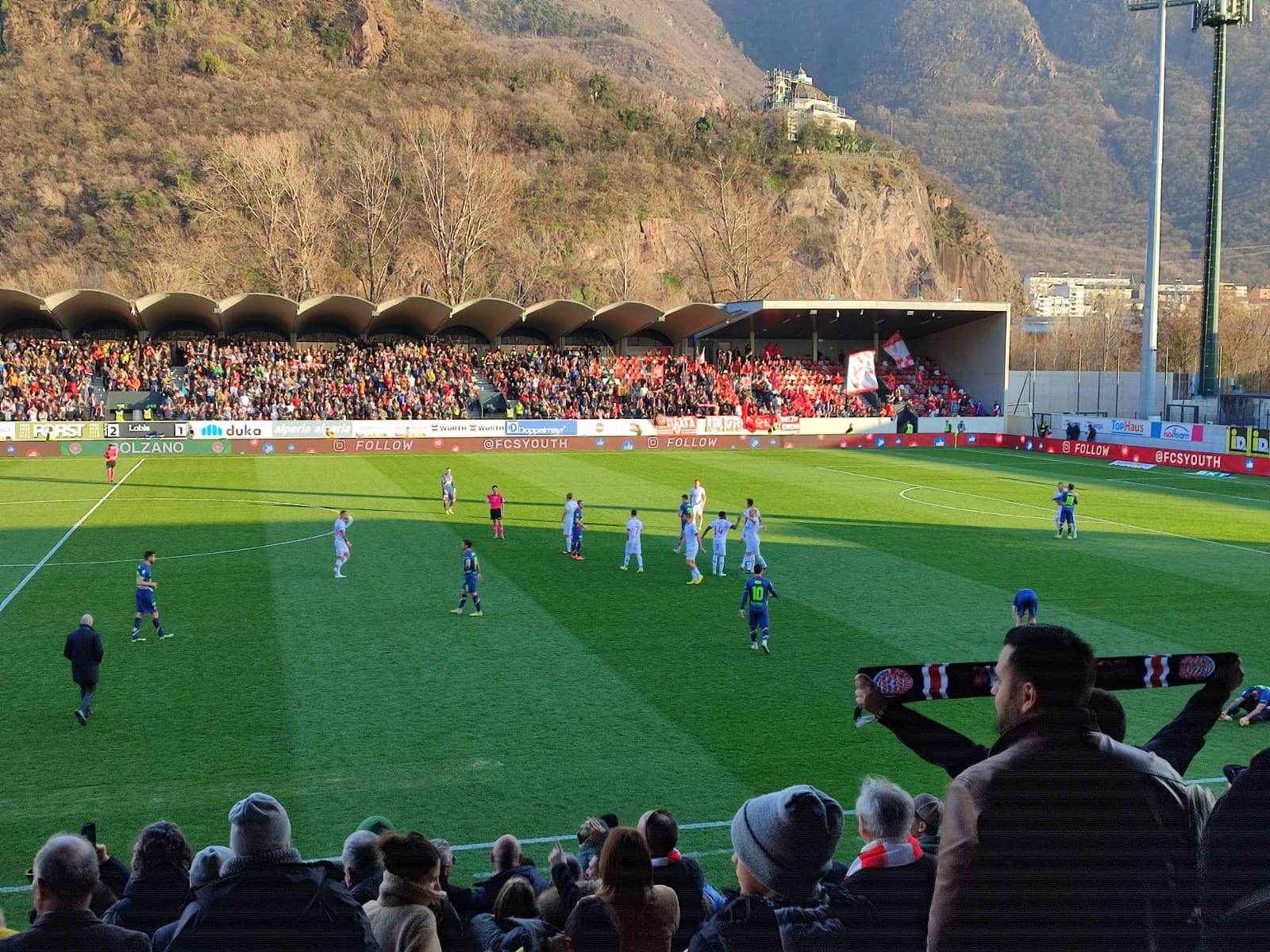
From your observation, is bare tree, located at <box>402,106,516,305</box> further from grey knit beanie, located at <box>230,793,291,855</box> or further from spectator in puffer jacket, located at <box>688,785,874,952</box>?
spectator in puffer jacket, located at <box>688,785,874,952</box>

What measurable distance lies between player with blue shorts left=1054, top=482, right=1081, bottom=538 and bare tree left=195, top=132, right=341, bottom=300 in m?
60.4

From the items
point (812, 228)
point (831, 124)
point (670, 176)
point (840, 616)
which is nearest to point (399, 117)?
point (670, 176)

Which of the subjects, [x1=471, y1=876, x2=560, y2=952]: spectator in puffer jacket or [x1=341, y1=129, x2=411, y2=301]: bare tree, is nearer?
[x1=471, y1=876, x2=560, y2=952]: spectator in puffer jacket

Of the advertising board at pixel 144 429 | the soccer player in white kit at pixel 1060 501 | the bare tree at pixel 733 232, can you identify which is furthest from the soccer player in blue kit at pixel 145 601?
the bare tree at pixel 733 232

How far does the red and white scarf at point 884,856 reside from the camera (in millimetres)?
4375

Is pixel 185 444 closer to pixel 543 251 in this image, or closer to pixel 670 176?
pixel 543 251

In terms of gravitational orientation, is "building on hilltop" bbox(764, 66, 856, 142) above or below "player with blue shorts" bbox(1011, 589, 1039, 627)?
above

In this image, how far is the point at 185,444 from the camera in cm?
4862

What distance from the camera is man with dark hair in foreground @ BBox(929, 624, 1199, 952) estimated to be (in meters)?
2.88

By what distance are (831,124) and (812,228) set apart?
891 inches

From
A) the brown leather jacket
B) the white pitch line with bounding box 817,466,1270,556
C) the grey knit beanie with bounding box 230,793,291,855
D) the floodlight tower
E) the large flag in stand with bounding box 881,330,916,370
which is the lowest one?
the white pitch line with bounding box 817,466,1270,556

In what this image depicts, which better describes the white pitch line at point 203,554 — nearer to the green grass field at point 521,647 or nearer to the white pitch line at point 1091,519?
the green grass field at point 521,647

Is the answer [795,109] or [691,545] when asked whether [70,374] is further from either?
[795,109]

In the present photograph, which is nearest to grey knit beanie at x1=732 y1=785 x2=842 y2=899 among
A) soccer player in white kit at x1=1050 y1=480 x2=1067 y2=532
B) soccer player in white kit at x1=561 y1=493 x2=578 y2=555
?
soccer player in white kit at x1=561 y1=493 x2=578 y2=555
